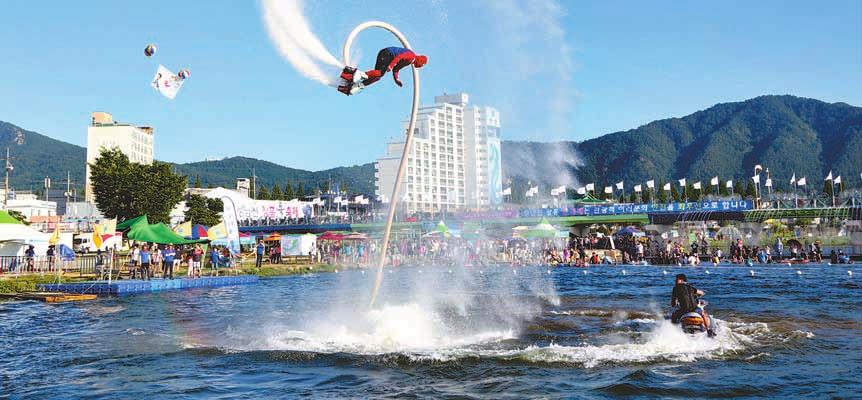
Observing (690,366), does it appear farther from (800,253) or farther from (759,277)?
(800,253)

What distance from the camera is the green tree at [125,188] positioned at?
73.9 m

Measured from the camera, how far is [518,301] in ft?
104

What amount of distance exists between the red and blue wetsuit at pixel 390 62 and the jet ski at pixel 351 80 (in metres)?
0.30

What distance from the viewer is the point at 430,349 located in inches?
703

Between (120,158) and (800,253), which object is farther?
(120,158)

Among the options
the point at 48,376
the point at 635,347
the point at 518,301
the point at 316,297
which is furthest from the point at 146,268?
the point at 635,347

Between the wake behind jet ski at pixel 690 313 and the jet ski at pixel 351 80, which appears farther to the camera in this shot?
the wake behind jet ski at pixel 690 313

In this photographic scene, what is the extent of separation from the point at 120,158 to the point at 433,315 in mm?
64863

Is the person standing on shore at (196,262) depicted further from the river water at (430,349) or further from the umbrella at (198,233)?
the river water at (430,349)

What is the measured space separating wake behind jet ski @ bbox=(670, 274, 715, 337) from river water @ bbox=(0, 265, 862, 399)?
36cm

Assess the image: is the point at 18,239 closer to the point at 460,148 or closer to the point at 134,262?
the point at 134,262

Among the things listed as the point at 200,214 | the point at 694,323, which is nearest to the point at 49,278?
the point at 694,323

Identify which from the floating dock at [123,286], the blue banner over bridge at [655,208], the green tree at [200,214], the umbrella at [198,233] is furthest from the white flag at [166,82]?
the green tree at [200,214]

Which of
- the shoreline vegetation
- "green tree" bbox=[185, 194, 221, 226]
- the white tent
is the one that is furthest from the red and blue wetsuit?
"green tree" bbox=[185, 194, 221, 226]
